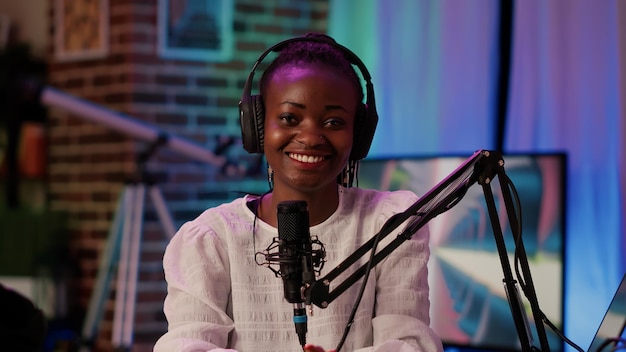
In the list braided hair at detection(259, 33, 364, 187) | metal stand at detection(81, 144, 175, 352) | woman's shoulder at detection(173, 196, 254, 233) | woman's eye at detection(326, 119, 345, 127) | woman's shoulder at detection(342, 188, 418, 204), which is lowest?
metal stand at detection(81, 144, 175, 352)

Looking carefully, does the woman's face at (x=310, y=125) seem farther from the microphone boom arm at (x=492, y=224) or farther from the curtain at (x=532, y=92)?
the curtain at (x=532, y=92)

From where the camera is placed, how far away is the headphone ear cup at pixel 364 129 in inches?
62.7

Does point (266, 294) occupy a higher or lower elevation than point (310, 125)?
lower

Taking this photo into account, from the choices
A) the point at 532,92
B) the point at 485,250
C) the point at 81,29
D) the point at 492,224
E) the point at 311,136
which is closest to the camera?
the point at 492,224

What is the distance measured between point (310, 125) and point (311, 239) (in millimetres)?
185

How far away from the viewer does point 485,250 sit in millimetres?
2783

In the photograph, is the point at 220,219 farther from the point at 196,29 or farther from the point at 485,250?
the point at 196,29

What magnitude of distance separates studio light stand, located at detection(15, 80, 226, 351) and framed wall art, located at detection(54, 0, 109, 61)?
1.86 feet

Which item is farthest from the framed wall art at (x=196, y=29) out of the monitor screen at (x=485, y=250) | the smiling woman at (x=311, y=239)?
the smiling woman at (x=311, y=239)

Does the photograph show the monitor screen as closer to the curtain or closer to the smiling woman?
the curtain

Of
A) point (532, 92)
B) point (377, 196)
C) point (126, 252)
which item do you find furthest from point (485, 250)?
point (126, 252)

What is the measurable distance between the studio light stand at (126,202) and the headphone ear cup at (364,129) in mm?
1933

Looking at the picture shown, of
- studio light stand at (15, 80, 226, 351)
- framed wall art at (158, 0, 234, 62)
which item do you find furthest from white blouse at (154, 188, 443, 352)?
framed wall art at (158, 0, 234, 62)

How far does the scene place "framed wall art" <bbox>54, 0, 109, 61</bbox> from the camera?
3.89m
